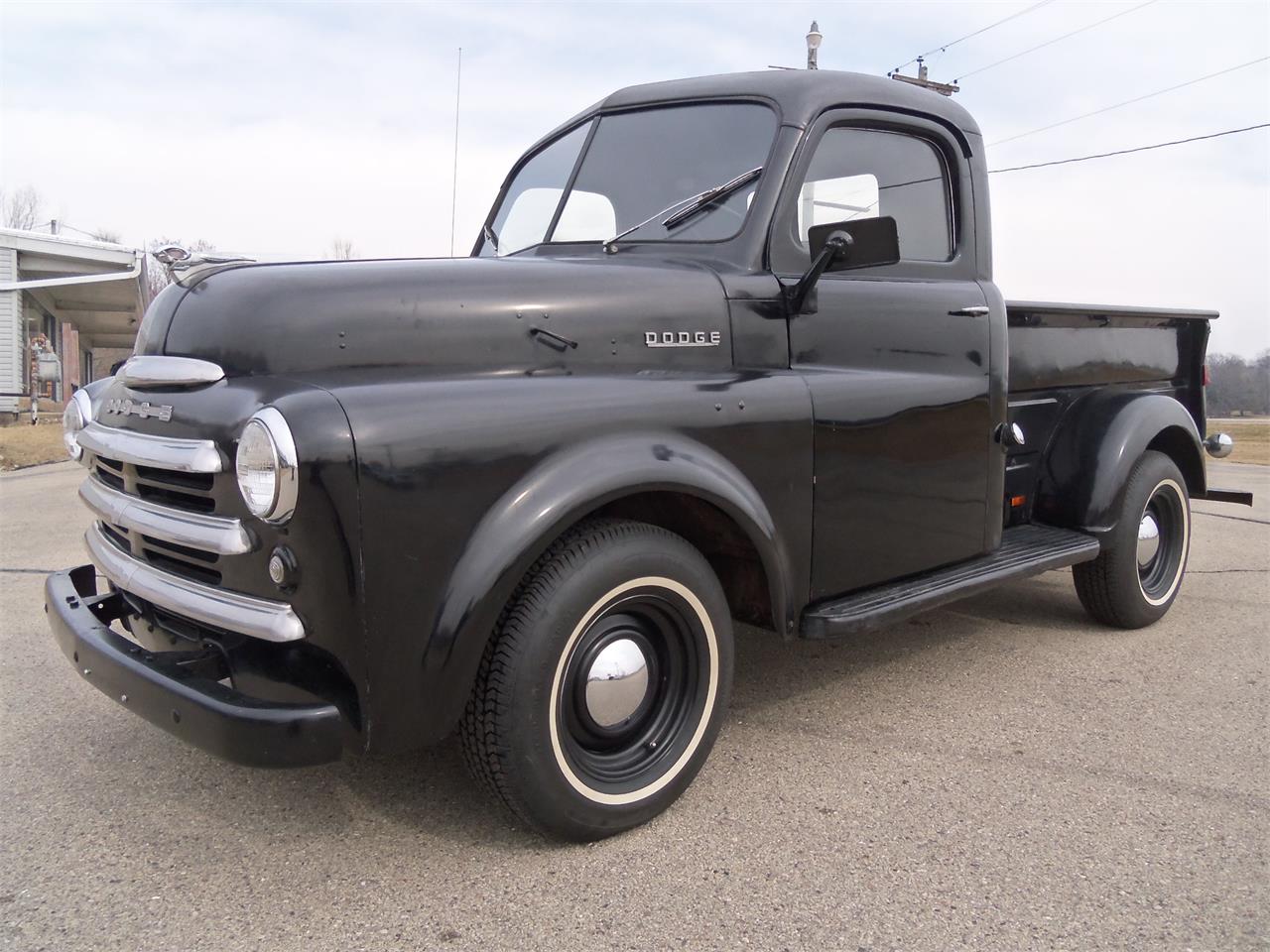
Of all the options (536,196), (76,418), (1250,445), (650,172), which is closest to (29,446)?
(76,418)

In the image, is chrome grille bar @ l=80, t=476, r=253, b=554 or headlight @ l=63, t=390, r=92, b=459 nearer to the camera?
chrome grille bar @ l=80, t=476, r=253, b=554

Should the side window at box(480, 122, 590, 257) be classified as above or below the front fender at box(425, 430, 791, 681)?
above

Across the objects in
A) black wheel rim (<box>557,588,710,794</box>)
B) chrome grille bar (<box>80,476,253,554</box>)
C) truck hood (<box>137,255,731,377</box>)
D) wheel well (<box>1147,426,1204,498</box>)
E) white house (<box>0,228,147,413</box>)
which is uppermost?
white house (<box>0,228,147,413</box>)

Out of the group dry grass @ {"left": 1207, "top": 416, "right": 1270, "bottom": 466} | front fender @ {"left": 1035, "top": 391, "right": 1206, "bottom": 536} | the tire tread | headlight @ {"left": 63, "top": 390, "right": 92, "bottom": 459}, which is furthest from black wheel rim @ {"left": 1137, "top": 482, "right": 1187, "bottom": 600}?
dry grass @ {"left": 1207, "top": 416, "right": 1270, "bottom": 466}

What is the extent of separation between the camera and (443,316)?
100 inches

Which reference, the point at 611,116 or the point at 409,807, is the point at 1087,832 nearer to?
the point at 409,807

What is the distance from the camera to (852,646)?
4.21 meters

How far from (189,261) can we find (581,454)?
4.54ft

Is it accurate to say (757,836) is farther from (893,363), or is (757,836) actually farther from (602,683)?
(893,363)

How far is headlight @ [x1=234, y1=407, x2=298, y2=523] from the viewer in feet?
6.66

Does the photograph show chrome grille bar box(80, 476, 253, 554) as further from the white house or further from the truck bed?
the white house

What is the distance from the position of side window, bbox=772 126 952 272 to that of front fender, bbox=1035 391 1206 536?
112 cm

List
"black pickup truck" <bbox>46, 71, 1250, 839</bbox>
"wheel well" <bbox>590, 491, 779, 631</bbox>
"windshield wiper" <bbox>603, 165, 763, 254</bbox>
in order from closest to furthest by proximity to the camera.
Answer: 1. "black pickup truck" <bbox>46, 71, 1250, 839</bbox>
2. "wheel well" <bbox>590, 491, 779, 631</bbox>
3. "windshield wiper" <bbox>603, 165, 763, 254</bbox>

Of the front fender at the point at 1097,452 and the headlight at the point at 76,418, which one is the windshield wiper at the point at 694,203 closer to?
the headlight at the point at 76,418
